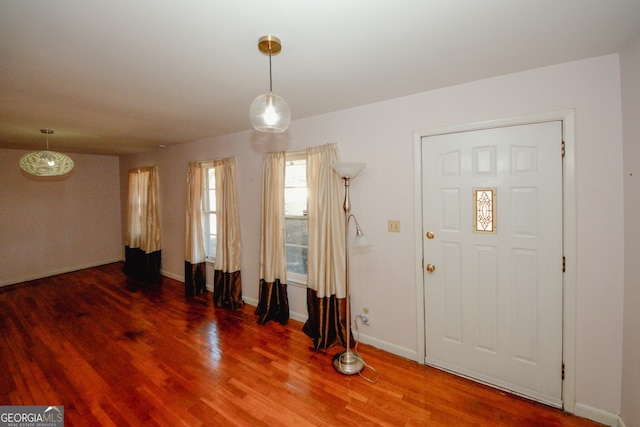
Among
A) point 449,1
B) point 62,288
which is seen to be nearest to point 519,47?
point 449,1

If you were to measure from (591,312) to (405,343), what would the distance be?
1407mm

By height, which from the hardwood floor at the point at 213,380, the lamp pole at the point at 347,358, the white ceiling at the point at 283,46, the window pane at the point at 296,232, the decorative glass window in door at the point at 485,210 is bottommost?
the hardwood floor at the point at 213,380

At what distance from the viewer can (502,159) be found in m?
2.02

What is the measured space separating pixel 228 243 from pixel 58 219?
445cm

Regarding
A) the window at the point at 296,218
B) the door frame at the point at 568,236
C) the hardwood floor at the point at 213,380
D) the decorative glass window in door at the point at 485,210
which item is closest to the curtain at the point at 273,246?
the window at the point at 296,218

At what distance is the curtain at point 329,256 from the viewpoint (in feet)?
8.93

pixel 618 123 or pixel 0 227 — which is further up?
pixel 618 123

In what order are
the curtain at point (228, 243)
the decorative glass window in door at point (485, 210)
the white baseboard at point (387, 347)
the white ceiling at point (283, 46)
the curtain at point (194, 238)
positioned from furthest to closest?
the curtain at point (194, 238), the curtain at point (228, 243), the white baseboard at point (387, 347), the decorative glass window in door at point (485, 210), the white ceiling at point (283, 46)

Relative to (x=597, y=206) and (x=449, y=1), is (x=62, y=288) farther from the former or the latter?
(x=597, y=206)

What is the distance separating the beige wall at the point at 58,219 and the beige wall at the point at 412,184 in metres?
3.72

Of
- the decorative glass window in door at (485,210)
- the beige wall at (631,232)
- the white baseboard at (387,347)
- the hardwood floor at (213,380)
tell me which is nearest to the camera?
the beige wall at (631,232)

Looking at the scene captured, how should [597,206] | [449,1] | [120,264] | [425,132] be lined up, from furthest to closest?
1. [120,264]
2. [425,132]
3. [597,206]
4. [449,1]

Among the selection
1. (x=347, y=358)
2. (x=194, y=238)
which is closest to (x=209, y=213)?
(x=194, y=238)

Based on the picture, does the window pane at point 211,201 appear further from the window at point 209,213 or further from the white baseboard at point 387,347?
the white baseboard at point 387,347
